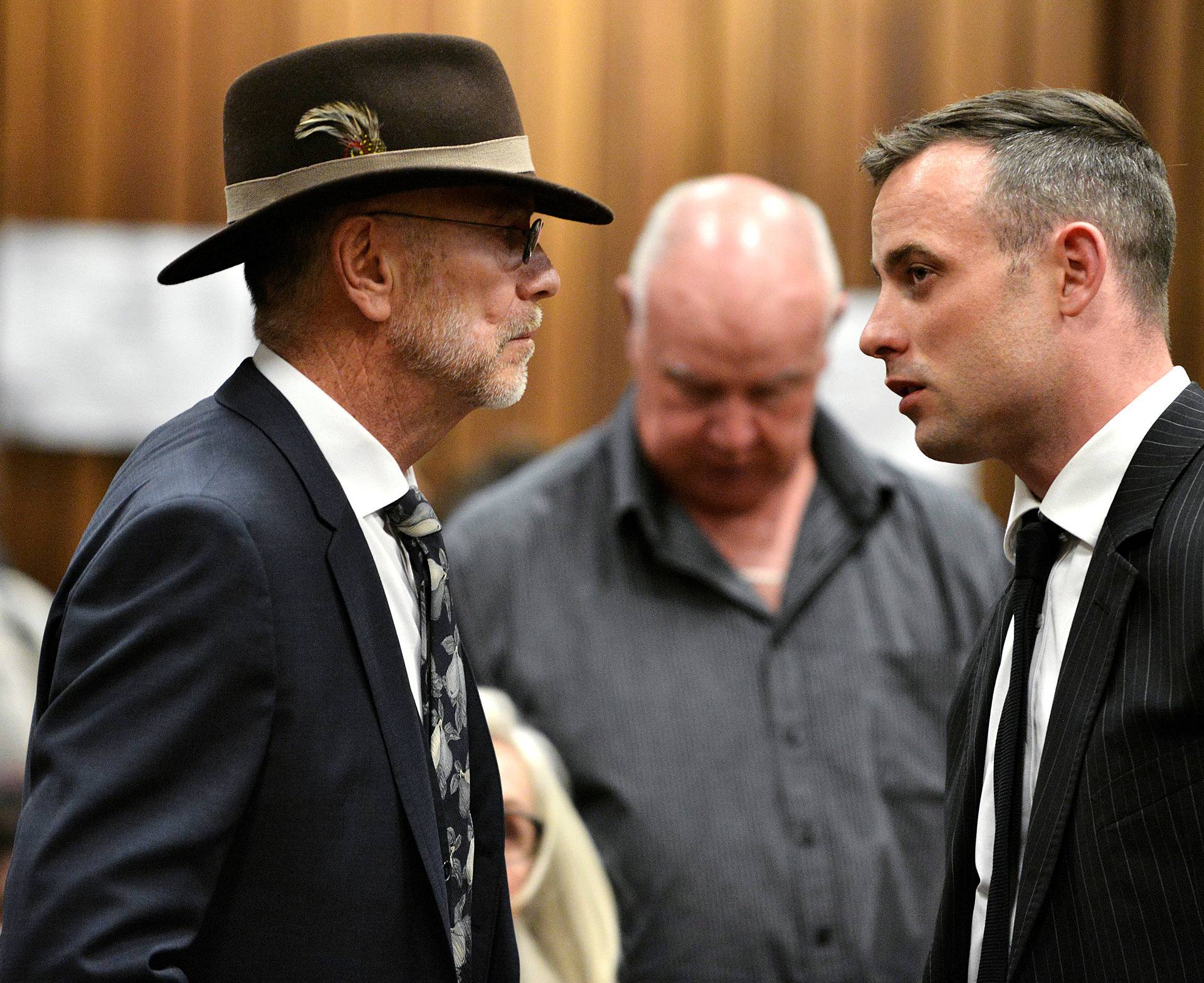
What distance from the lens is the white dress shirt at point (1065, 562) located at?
1.40m

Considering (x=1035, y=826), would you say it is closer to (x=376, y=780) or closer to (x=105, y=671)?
(x=376, y=780)

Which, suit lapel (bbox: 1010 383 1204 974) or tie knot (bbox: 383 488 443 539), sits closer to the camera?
suit lapel (bbox: 1010 383 1204 974)

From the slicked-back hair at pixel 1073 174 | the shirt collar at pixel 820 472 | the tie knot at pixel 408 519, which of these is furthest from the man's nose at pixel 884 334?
the shirt collar at pixel 820 472

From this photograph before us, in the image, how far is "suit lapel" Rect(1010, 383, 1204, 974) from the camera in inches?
51.4

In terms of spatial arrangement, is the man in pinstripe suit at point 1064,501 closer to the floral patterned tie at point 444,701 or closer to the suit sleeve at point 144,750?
the floral patterned tie at point 444,701

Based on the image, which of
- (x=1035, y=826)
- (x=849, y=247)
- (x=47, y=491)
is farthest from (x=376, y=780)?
(x=849, y=247)

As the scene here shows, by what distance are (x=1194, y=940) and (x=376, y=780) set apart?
2.33 feet

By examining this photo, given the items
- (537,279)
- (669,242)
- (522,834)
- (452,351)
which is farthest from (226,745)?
(669,242)

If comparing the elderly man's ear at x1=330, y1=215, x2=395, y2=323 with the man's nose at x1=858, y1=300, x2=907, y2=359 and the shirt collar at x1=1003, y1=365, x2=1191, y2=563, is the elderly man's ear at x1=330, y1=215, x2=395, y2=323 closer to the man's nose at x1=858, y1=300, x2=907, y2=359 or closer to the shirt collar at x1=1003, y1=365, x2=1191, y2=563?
the man's nose at x1=858, y1=300, x2=907, y2=359

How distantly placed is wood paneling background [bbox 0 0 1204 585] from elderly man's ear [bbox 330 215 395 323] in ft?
7.04

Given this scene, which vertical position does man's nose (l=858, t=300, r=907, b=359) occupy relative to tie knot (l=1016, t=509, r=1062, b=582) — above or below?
above

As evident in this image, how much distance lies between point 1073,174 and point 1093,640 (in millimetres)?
461

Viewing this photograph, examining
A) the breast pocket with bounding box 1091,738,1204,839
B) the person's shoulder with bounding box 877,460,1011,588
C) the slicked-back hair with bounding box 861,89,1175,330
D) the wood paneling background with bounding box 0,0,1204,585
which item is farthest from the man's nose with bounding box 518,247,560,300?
the wood paneling background with bounding box 0,0,1204,585

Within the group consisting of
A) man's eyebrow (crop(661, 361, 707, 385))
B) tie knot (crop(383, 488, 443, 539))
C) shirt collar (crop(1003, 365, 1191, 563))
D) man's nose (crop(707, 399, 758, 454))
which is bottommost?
man's nose (crop(707, 399, 758, 454))
